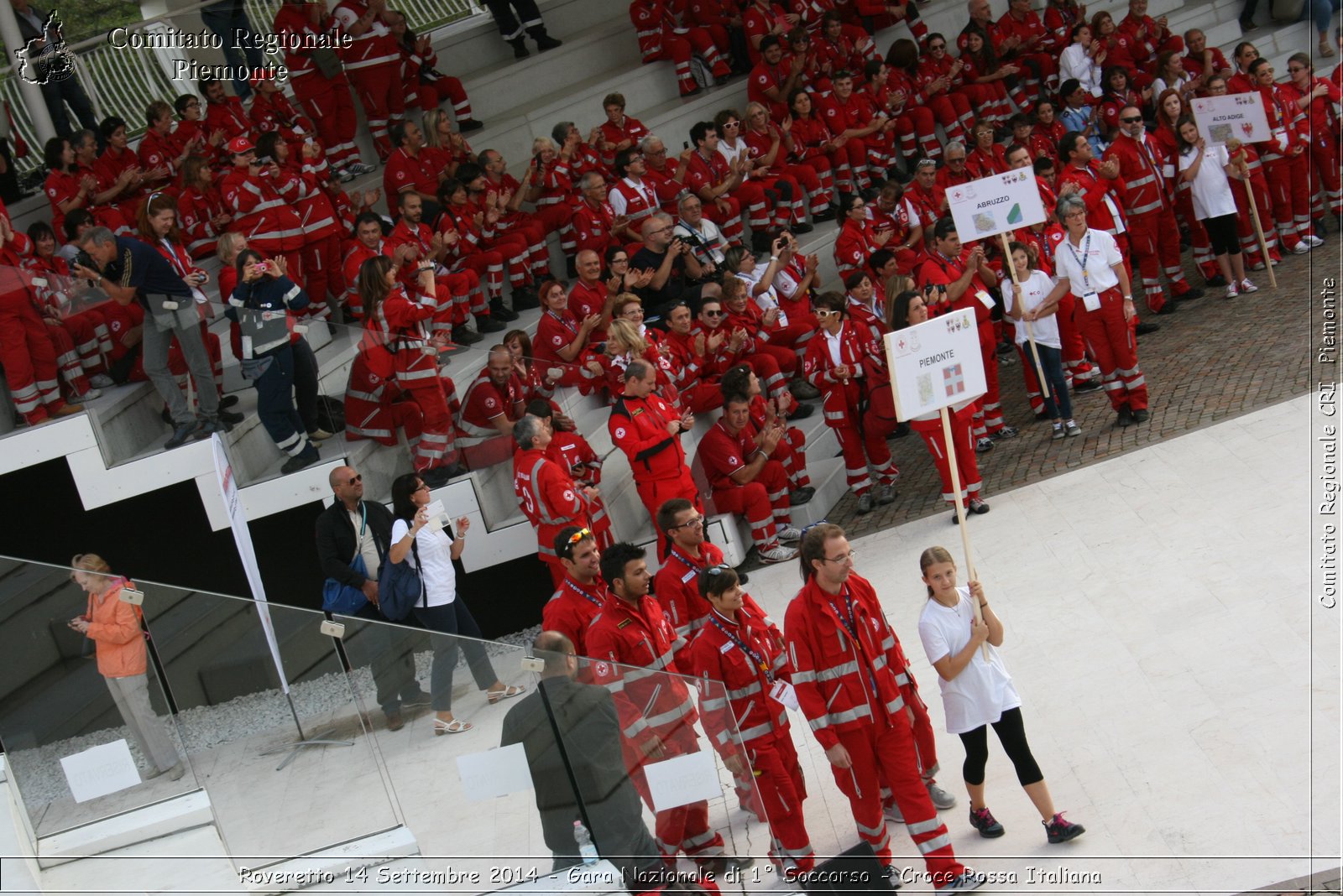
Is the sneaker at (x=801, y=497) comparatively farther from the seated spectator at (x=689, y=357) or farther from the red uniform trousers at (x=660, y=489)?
the red uniform trousers at (x=660, y=489)

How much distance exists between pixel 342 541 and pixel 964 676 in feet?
13.7

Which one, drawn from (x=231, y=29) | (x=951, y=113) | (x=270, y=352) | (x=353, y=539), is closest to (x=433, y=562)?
(x=353, y=539)

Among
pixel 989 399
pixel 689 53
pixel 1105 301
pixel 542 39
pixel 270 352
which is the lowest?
pixel 989 399

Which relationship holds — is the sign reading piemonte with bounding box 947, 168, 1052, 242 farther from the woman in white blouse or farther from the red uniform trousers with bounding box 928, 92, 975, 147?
Answer: the red uniform trousers with bounding box 928, 92, 975, 147

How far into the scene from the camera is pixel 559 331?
11453 millimetres

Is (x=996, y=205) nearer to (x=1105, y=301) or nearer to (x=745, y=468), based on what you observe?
(x=1105, y=301)

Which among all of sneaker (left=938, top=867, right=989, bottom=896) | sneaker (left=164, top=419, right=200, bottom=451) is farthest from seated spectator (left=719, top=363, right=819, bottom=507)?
sneaker (left=938, top=867, right=989, bottom=896)

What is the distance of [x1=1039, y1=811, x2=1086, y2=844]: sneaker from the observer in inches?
261

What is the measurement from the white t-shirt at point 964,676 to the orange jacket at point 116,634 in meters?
3.72

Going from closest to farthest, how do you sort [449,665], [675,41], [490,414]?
[449,665], [490,414], [675,41]

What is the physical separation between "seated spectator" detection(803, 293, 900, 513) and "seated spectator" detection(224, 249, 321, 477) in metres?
4.15

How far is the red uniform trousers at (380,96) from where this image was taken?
15.3m

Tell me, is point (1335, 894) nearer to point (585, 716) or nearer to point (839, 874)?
point (839, 874)

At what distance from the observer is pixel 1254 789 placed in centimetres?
661
